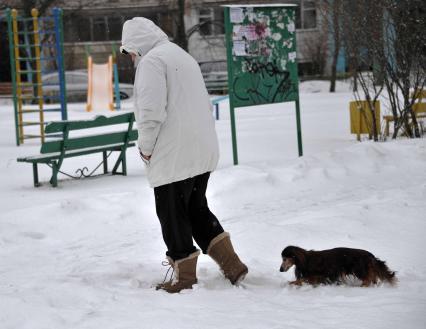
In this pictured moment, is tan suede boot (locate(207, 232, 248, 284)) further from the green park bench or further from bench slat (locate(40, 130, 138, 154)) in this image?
bench slat (locate(40, 130, 138, 154))

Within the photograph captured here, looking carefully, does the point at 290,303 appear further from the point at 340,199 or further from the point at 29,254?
the point at 340,199

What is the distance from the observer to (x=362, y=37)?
13008 mm

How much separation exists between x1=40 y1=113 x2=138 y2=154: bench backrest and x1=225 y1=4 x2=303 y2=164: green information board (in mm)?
1479

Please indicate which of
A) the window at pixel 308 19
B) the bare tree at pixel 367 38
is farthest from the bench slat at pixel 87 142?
the window at pixel 308 19

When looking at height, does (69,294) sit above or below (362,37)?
below

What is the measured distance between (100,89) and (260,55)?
17.0m

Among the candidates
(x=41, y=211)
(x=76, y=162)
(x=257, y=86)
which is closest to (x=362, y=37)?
(x=257, y=86)

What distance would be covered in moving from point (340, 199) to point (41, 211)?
3037 mm

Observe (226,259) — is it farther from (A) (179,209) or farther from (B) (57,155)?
(B) (57,155)

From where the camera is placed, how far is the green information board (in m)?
10.5

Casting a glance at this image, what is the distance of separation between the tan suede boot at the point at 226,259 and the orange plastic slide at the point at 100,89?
20.8m

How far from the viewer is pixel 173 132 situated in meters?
5.01

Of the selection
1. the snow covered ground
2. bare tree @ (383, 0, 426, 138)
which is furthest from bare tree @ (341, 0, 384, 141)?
the snow covered ground

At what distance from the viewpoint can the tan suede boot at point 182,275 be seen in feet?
16.6
